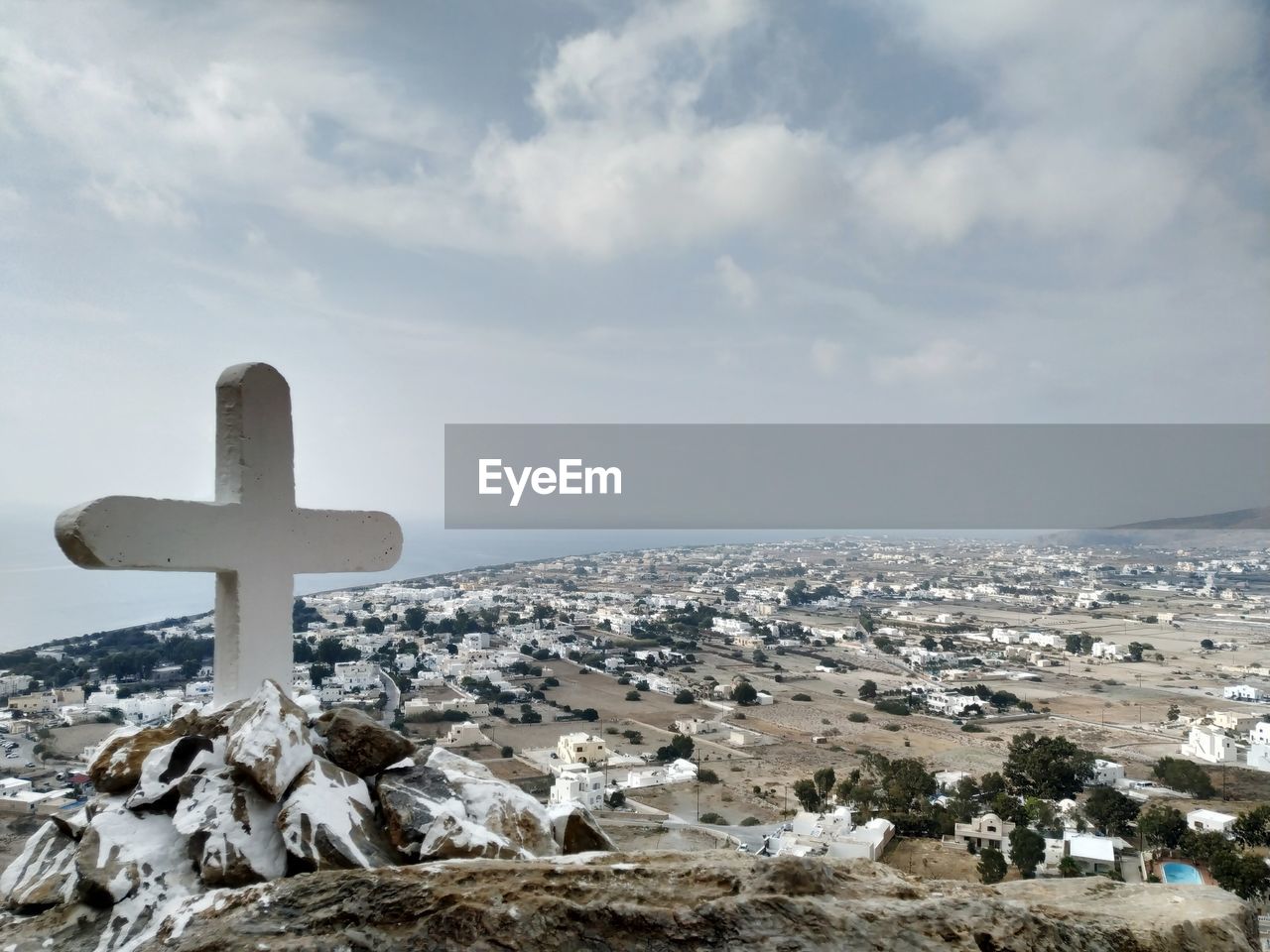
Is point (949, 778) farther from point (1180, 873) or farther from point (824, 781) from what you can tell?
point (1180, 873)

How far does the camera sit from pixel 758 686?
19.0 meters

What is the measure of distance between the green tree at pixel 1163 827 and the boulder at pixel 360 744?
1310 cm

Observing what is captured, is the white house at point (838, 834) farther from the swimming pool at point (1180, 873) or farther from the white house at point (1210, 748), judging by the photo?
the white house at point (1210, 748)

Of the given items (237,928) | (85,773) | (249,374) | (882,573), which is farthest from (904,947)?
(882,573)

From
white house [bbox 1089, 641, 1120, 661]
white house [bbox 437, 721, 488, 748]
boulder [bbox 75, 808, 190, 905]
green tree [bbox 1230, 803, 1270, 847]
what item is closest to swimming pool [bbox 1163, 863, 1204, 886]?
green tree [bbox 1230, 803, 1270, 847]

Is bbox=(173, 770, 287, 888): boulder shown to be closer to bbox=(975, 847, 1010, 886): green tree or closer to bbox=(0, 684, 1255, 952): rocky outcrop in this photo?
bbox=(0, 684, 1255, 952): rocky outcrop

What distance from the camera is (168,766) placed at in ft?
6.66

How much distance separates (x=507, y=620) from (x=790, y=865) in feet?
50.1

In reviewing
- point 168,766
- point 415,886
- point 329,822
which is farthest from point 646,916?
point 168,766

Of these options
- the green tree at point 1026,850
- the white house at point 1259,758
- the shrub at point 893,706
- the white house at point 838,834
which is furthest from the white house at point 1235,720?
the white house at point 838,834

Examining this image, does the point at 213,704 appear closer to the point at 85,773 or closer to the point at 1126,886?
the point at 85,773

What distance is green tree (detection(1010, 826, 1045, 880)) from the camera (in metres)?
9.91

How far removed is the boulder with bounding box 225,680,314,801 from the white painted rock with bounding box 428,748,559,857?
376 millimetres

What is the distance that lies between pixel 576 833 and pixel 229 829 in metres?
0.86
